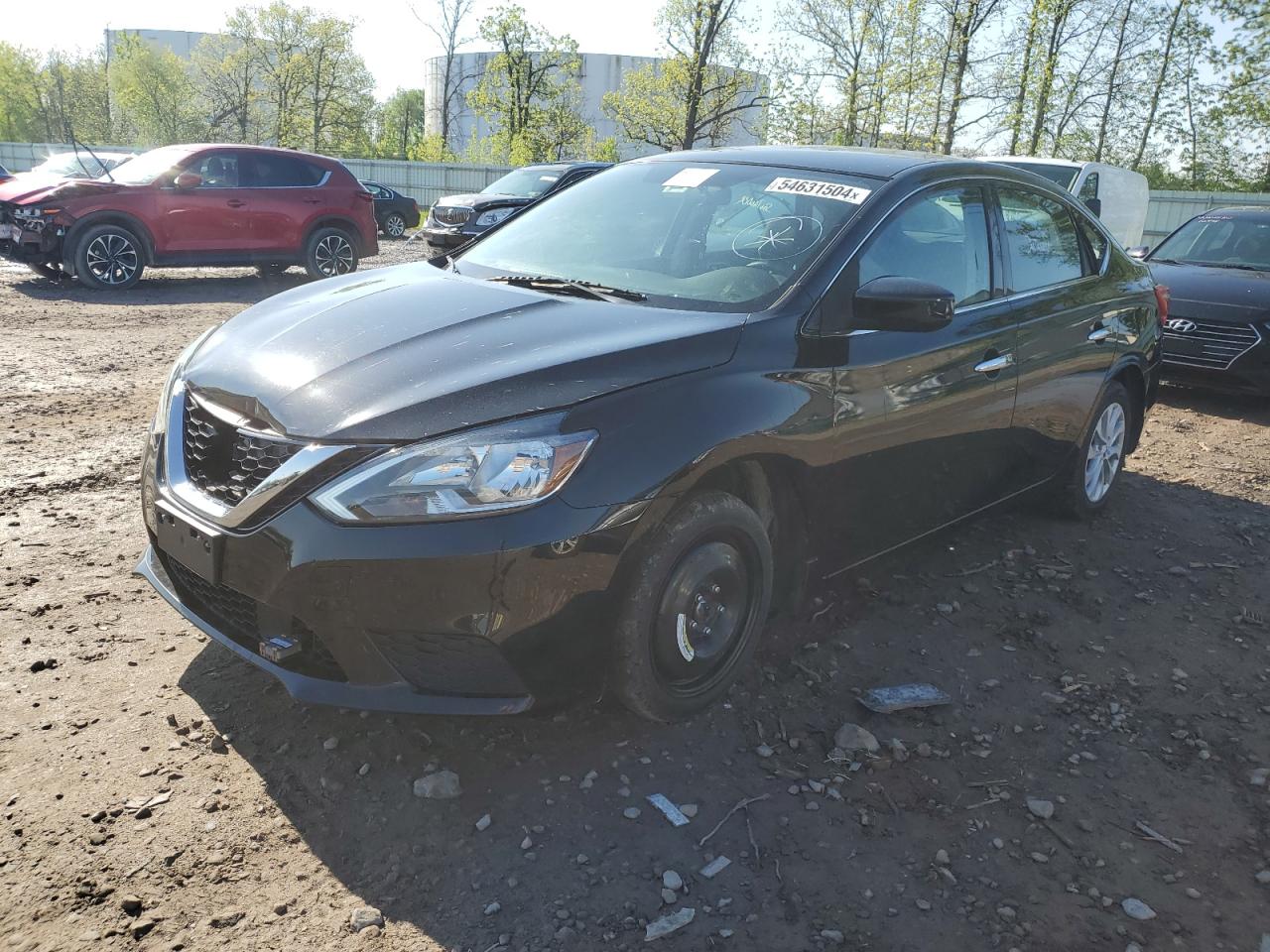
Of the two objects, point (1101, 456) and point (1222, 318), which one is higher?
point (1222, 318)

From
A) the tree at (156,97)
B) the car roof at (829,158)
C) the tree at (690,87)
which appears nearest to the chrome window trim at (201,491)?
the car roof at (829,158)

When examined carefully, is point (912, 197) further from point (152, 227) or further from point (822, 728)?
point (152, 227)

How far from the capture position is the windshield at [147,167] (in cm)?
1184

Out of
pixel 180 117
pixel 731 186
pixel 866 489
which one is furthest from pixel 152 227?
pixel 180 117

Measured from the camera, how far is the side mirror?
10.4 ft

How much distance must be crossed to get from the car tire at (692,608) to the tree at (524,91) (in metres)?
→ 38.3

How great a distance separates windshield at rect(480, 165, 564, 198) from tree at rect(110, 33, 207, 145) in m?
47.7

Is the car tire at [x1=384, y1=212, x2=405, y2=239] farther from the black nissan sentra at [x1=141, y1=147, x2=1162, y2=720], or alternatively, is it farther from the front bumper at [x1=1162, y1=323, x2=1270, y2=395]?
the black nissan sentra at [x1=141, y1=147, x2=1162, y2=720]

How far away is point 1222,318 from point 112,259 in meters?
11.5

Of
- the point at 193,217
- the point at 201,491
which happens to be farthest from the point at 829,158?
the point at 193,217

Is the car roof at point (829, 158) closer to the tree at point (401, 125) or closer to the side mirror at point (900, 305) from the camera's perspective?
the side mirror at point (900, 305)

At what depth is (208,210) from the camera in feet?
40.0

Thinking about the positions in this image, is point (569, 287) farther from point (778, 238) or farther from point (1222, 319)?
point (1222, 319)

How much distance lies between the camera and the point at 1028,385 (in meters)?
4.18
